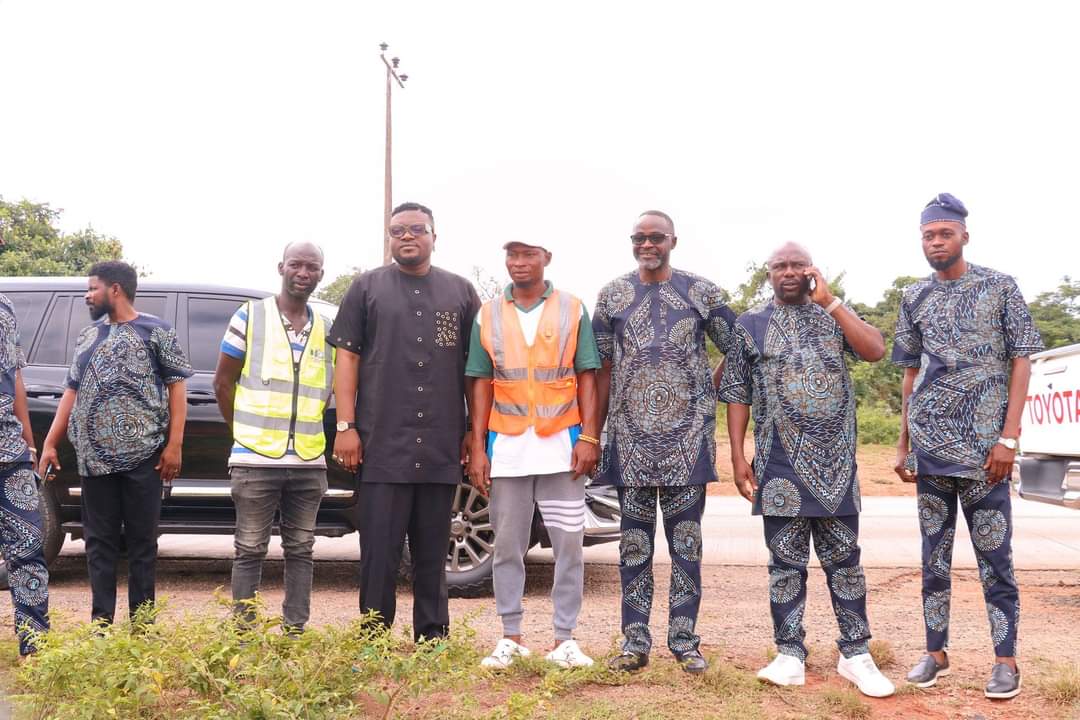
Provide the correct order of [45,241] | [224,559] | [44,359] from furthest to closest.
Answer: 1. [45,241]
2. [224,559]
3. [44,359]

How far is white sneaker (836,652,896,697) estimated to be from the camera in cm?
414

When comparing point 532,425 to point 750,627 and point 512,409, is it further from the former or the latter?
point 750,627

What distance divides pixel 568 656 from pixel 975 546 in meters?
1.73

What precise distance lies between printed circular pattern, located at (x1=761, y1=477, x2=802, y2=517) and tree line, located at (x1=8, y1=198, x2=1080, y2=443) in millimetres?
16374

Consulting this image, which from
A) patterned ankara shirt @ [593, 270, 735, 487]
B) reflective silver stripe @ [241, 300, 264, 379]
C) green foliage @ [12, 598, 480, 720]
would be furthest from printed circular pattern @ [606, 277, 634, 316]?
green foliage @ [12, 598, 480, 720]

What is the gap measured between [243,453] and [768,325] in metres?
2.28

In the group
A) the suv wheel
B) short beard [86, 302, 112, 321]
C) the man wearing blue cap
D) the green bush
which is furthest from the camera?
the green bush

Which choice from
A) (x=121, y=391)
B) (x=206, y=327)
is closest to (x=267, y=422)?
(x=121, y=391)

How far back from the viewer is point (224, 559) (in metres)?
8.07

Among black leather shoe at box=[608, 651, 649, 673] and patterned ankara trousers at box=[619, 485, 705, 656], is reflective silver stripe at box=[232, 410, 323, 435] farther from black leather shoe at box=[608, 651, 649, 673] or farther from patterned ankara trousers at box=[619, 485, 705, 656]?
black leather shoe at box=[608, 651, 649, 673]

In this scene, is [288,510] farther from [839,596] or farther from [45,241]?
[45,241]

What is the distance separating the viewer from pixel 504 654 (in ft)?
14.5

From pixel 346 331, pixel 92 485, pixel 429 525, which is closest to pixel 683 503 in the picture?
pixel 429 525

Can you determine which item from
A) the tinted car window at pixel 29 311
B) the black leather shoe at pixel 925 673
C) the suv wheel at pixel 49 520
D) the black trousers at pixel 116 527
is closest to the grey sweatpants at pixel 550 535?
the black leather shoe at pixel 925 673
